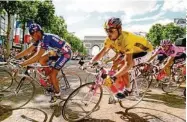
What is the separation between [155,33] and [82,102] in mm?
97461

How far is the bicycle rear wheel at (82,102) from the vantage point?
6017mm

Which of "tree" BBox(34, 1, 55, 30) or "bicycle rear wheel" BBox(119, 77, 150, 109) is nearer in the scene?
"bicycle rear wheel" BBox(119, 77, 150, 109)

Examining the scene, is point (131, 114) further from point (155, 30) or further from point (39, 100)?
point (155, 30)

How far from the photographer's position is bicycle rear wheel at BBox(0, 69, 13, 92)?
869 cm

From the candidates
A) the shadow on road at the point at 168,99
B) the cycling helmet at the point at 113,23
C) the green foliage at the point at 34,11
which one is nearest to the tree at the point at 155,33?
the green foliage at the point at 34,11

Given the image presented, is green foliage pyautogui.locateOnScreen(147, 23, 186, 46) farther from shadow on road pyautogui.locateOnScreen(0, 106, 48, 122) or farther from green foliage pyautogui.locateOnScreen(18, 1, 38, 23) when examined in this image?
shadow on road pyautogui.locateOnScreen(0, 106, 48, 122)

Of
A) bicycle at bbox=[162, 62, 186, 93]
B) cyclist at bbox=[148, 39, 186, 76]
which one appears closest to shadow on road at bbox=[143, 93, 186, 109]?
bicycle at bbox=[162, 62, 186, 93]

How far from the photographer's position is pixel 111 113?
6980 mm

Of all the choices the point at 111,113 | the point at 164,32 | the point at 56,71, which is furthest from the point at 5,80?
the point at 164,32

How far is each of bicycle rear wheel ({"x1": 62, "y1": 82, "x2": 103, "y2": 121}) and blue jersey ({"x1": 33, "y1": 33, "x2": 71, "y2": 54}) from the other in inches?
70.2

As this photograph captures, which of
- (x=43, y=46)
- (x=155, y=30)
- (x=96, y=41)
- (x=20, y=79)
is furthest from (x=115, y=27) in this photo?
(x=96, y=41)

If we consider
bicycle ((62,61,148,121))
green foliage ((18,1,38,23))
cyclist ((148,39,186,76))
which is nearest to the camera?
bicycle ((62,61,148,121))

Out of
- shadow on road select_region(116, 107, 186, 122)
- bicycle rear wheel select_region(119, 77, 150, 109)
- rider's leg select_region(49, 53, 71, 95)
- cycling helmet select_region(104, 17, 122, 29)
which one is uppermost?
cycling helmet select_region(104, 17, 122, 29)

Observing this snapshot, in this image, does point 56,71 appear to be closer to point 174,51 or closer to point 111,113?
point 111,113
